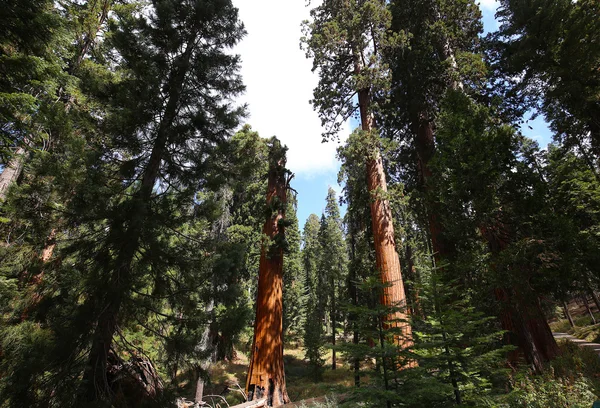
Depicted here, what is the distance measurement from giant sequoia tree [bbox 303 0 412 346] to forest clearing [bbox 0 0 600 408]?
2.9 inches

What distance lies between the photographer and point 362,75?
344 inches

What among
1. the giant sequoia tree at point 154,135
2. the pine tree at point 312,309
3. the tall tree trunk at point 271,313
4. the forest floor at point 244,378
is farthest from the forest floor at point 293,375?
the giant sequoia tree at point 154,135

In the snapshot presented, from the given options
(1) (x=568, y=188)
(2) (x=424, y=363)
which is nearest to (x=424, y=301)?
(2) (x=424, y=363)

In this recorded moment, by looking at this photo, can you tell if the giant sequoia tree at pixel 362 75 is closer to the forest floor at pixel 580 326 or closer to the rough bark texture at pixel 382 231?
the rough bark texture at pixel 382 231

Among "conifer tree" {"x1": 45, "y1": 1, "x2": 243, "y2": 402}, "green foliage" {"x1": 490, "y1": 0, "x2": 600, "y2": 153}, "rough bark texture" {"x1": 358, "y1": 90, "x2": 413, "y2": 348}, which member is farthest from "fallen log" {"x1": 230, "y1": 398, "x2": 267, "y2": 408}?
"green foliage" {"x1": 490, "y1": 0, "x2": 600, "y2": 153}

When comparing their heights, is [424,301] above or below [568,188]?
below

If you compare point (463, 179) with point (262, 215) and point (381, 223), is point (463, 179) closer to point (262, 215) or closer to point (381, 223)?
point (381, 223)

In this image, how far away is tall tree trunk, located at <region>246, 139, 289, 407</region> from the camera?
7031 mm

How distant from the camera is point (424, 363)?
331cm

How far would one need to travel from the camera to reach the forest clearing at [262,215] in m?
3.88

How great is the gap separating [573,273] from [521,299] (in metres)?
1.14

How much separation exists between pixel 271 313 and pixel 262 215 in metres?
3.21

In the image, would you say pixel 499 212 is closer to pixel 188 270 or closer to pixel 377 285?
pixel 377 285

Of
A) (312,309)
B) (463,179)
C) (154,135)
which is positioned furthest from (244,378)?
(463,179)
